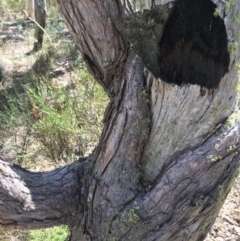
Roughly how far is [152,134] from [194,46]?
1.18ft

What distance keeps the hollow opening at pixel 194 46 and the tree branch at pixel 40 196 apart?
21.1 inches

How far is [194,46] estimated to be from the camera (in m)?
1.51

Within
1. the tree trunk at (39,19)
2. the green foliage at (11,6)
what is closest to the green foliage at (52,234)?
the tree trunk at (39,19)

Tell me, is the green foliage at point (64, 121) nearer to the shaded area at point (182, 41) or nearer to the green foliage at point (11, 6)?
the shaded area at point (182, 41)

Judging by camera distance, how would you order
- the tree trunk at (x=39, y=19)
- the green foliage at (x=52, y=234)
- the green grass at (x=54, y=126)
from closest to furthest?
the green foliage at (x=52, y=234), the green grass at (x=54, y=126), the tree trunk at (x=39, y=19)

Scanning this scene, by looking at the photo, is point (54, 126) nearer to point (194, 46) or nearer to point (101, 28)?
point (101, 28)

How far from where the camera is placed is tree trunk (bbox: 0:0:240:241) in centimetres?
148

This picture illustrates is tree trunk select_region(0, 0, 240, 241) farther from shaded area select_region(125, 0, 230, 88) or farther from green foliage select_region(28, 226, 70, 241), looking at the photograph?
green foliage select_region(28, 226, 70, 241)

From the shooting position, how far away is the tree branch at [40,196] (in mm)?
1568

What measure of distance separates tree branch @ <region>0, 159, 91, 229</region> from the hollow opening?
1.76 feet

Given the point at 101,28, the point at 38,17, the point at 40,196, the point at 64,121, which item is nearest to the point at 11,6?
the point at 38,17

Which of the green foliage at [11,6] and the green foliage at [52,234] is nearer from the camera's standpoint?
the green foliage at [52,234]

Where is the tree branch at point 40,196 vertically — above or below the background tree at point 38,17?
below

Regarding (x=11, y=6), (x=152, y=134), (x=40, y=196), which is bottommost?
(x=40, y=196)
